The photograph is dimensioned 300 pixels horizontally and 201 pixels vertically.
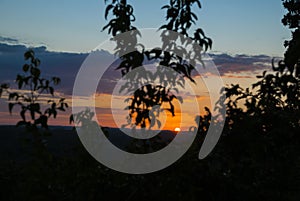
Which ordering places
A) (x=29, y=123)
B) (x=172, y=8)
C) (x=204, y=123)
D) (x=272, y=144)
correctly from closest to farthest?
(x=29, y=123) → (x=172, y=8) → (x=272, y=144) → (x=204, y=123)

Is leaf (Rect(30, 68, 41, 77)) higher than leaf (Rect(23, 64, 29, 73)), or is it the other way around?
leaf (Rect(23, 64, 29, 73))

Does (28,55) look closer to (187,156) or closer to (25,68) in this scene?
(25,68)

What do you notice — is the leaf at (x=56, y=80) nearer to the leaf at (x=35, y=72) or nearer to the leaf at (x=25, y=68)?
the leaf at (x=35, y=72)

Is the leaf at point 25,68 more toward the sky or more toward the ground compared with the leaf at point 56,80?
more toward the sky

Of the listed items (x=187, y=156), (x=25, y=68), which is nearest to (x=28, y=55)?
(x=25, y=68)

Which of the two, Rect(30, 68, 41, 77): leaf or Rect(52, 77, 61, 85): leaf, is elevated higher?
Rect(30, 68, 41, 77): leaf

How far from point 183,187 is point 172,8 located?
2.09 meters

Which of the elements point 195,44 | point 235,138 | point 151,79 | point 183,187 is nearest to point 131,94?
point 151,79

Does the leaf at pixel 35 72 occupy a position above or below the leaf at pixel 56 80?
above

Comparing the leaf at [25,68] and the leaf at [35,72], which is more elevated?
the leaf at [25,68]

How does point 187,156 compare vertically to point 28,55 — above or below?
below

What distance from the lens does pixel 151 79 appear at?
464 centimetres

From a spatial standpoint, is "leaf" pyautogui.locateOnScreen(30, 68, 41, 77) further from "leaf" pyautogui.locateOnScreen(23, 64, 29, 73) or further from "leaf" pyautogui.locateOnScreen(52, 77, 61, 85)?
"leaf" pyautogui.locateOnScreen(52, 77, 61, 85)

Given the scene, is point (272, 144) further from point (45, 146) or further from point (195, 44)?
point (45, 146)
